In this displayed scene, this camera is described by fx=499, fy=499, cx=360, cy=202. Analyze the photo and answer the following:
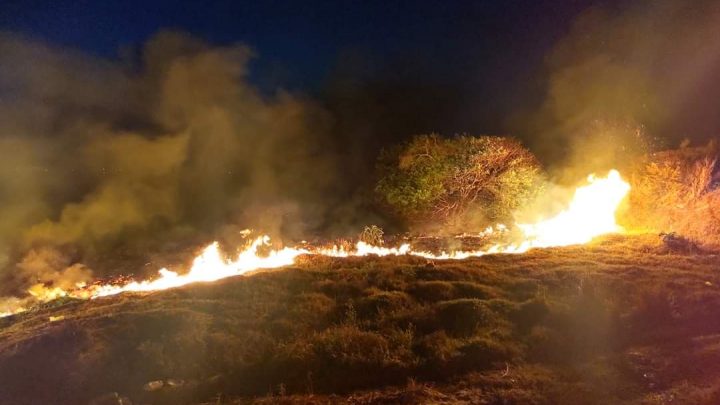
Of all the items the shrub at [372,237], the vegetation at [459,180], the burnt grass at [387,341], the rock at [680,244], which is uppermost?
the vegetation at [459,180]

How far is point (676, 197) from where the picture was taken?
16.0 m

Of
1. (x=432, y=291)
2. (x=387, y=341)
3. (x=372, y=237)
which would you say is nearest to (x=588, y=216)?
(x=372, y=237)

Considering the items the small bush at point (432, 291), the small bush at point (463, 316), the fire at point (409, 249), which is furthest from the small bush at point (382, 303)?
the fire at point (409, 249)

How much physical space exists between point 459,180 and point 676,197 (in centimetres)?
685

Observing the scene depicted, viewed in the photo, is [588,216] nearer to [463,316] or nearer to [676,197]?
[676,197]

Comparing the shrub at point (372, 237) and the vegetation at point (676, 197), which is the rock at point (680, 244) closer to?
the vegetation at point (676, 197)

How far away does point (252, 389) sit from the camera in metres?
7.63

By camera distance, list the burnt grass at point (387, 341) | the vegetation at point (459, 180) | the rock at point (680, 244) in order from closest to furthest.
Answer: the burnt grass at point (387, 341) < the rock at point (680, 244) < the vegetation at point (459, 180)

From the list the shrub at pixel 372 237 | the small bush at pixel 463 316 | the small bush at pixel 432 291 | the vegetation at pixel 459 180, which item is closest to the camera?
the small bush at pixel 463 316

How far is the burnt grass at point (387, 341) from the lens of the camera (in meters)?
7.47

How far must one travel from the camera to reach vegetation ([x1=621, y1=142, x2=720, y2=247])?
47.4 feet

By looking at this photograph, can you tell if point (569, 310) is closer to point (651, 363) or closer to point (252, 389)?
point (651, 363)

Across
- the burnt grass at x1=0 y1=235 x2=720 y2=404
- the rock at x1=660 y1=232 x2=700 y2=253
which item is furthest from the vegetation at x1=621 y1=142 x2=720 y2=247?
the burnt grass at x1=0 y1=235 x2=720 y2=404

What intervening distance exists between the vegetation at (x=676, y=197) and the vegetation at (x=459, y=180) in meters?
3.37
